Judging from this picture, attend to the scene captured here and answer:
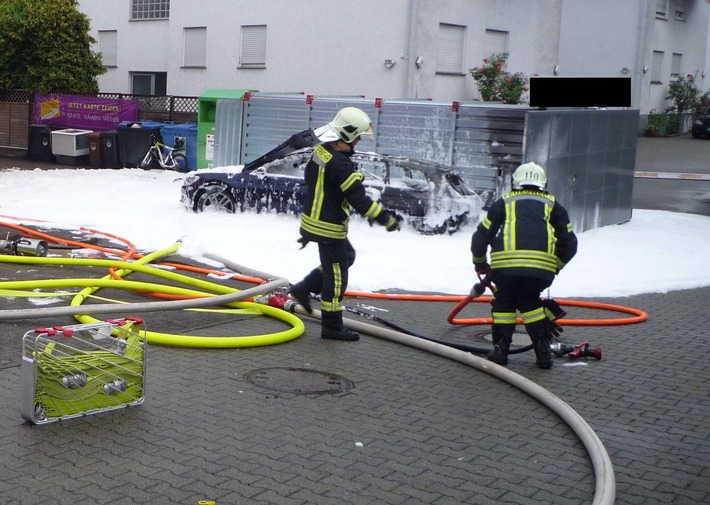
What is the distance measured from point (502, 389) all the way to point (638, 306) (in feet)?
12.0

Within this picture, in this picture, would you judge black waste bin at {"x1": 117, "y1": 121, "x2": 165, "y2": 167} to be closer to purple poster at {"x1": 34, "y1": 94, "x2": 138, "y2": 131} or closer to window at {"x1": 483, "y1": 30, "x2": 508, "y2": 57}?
purple poster at {"x1": 34, "y1": 94, "x2": 138, "y2": 131}

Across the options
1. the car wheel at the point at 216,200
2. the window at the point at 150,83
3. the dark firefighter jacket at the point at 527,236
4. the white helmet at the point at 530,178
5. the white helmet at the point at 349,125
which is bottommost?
the car wheel at the point at 216,200

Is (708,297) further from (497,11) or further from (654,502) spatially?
(497,11)

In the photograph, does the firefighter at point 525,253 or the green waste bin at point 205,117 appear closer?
the firefighter at point 525,253

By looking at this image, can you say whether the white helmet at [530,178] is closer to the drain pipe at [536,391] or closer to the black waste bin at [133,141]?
the drain pipe at [536,391]

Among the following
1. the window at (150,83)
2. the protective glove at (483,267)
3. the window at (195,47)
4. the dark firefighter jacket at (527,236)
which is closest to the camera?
the dark firefighter jacket at (527,236)

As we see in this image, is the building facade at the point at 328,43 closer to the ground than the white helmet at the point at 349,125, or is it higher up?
higher up

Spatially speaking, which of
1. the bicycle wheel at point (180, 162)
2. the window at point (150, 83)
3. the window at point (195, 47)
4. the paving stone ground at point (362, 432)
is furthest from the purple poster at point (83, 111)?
the paving stone ground at point (362, 432)

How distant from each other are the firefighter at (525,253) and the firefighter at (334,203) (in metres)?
0.81

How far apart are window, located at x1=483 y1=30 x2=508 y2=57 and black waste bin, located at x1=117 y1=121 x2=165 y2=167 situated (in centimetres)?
961

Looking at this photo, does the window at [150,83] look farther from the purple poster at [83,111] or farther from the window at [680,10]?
the window at [680,10]

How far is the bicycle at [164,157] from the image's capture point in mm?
22219

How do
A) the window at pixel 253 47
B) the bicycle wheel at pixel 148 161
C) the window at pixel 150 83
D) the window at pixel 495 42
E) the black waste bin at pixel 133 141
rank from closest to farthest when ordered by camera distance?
the bicycle wheel at pixel 148 161
the black waste bin at pixel 133 141
the window at pixel 253 47
the window at pixel 495 42
the window at pixel 150 83

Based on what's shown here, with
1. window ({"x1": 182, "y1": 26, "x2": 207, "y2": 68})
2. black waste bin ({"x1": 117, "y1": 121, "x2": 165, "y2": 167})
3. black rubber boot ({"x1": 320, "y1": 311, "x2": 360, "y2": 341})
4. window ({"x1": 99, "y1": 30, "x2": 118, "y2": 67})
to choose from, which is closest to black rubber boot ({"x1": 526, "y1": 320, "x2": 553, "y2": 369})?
black rubber boot ({"x1": 320, "y1": 311, "x2": 360, "y2": 341})
